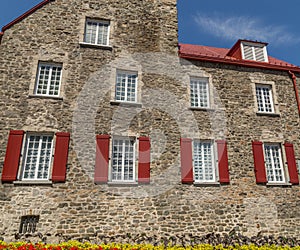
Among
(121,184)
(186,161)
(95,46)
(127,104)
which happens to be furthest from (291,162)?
(95,46)

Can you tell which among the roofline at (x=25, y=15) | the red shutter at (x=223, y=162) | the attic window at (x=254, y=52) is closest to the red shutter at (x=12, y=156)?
the roofline at (x=25, y=15)

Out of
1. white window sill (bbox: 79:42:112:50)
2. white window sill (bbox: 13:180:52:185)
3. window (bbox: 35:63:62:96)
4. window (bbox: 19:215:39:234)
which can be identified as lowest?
window (bbox: 19:215:39:234)

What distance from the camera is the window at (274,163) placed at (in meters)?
11.6

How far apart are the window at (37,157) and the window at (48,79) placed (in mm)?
1967

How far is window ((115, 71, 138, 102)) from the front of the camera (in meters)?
11.5

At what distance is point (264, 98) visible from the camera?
13.0 metres

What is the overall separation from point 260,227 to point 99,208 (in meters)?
6.57

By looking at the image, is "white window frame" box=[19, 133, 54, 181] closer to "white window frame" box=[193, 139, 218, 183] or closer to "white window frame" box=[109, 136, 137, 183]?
"white window frame" box=[109, 136, 137, 183]

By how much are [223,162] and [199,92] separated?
11.6 ft

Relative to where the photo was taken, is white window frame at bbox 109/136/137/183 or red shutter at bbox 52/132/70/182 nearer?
red shutter at bbox 52/132/70/182

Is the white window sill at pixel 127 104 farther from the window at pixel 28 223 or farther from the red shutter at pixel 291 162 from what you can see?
the red shutter at pixel 291 162

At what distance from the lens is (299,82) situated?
13.6m

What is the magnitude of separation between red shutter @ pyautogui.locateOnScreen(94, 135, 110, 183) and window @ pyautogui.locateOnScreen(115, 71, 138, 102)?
2.05 metres

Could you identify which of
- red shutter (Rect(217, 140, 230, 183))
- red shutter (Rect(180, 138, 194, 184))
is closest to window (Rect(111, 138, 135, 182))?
red shutter (Rect(180, 138, 194, 184))
